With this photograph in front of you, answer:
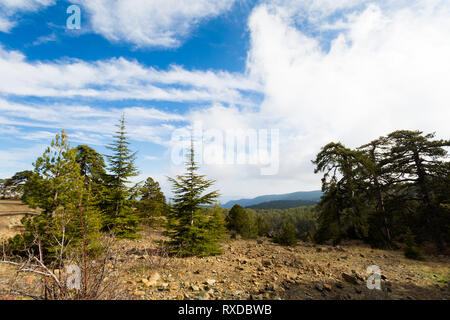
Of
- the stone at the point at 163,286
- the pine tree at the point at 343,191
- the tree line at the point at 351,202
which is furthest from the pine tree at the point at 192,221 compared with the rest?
the pine tree at the point at 343,191

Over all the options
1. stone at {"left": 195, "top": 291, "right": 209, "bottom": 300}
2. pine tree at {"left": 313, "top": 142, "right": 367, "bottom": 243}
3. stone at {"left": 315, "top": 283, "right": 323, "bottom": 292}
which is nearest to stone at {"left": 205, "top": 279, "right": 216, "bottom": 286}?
stone at {"left": 195, "top": 291, "right": 209, "bottom": 300}

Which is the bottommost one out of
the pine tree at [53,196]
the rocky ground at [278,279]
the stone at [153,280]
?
the rocky ground at [278,279]

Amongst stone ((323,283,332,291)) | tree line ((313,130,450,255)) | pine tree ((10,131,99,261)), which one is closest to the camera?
stone ((323,283,332,291))

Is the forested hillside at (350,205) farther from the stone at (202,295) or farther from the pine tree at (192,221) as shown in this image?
the stone at (202,295)

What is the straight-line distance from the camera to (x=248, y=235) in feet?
62.0

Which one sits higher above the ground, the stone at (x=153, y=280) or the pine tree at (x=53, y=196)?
the pine tree at (x=53, y=196)

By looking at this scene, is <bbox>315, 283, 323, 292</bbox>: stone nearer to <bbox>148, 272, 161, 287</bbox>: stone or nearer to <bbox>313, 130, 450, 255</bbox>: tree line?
<bbox>148, 272, 161, 287</bbox>: stone

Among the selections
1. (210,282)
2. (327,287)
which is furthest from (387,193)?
(210,282)

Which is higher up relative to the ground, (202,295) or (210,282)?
(202,295)

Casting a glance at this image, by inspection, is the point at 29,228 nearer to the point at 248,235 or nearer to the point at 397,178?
the point at 248,235

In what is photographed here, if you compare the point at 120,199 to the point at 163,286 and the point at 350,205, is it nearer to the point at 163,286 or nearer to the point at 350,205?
the point at 163,286

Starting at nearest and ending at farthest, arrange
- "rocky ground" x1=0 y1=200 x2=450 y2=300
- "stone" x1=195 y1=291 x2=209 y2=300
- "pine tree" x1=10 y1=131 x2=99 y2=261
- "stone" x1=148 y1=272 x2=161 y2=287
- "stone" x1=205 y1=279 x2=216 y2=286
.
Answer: "stone" x1=195 y1=291 x2=209 y2=300, "rocky ground" x1=0 y1=200 x2=450 y2=300, "stone" x1=148 y1=272 x2=161 y2=287, "stone" x1=205 y1=279 x2=216 y2=286, "pine tree" x1=10 y1=131 x2=99 y2=261

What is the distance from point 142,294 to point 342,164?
15186 millimetres
